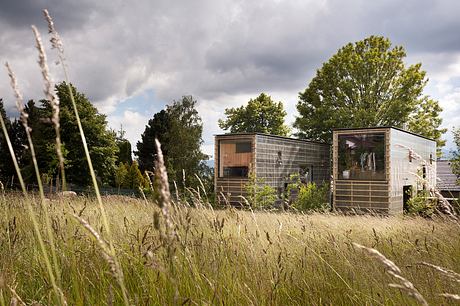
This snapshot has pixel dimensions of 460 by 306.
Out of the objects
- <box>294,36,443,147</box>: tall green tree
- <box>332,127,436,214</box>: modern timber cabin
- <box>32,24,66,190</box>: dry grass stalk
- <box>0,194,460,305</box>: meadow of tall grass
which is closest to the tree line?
<box>294,36,443,147</box>: tall green tree

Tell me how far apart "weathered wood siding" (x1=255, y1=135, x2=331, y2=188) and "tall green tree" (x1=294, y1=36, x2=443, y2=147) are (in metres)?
2.91

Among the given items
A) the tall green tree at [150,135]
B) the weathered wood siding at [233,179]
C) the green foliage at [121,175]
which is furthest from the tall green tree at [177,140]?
the weathered wood siding at [233,179]

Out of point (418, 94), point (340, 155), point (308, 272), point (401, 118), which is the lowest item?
point (308, 272)

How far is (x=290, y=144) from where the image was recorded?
77.3ft

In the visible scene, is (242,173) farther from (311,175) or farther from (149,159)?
(149,159)

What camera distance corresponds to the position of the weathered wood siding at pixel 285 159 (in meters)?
21.8

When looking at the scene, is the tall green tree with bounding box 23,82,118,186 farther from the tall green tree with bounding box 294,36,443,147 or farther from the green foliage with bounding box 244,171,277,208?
the tall green tree with bounding box 294,36,443,147

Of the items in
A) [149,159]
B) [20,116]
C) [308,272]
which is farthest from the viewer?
[149,159]

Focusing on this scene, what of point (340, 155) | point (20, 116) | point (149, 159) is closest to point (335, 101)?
point (340, 155)

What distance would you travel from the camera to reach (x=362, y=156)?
2025 centimetres

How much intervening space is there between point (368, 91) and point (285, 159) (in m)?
8.50

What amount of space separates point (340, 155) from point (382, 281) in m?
18.0

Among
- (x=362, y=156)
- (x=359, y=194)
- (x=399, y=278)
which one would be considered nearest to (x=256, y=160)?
(x=362, y=156)

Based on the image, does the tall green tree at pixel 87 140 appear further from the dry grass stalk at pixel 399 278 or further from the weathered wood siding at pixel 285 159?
the dry grass stalk at pixel 399 278
